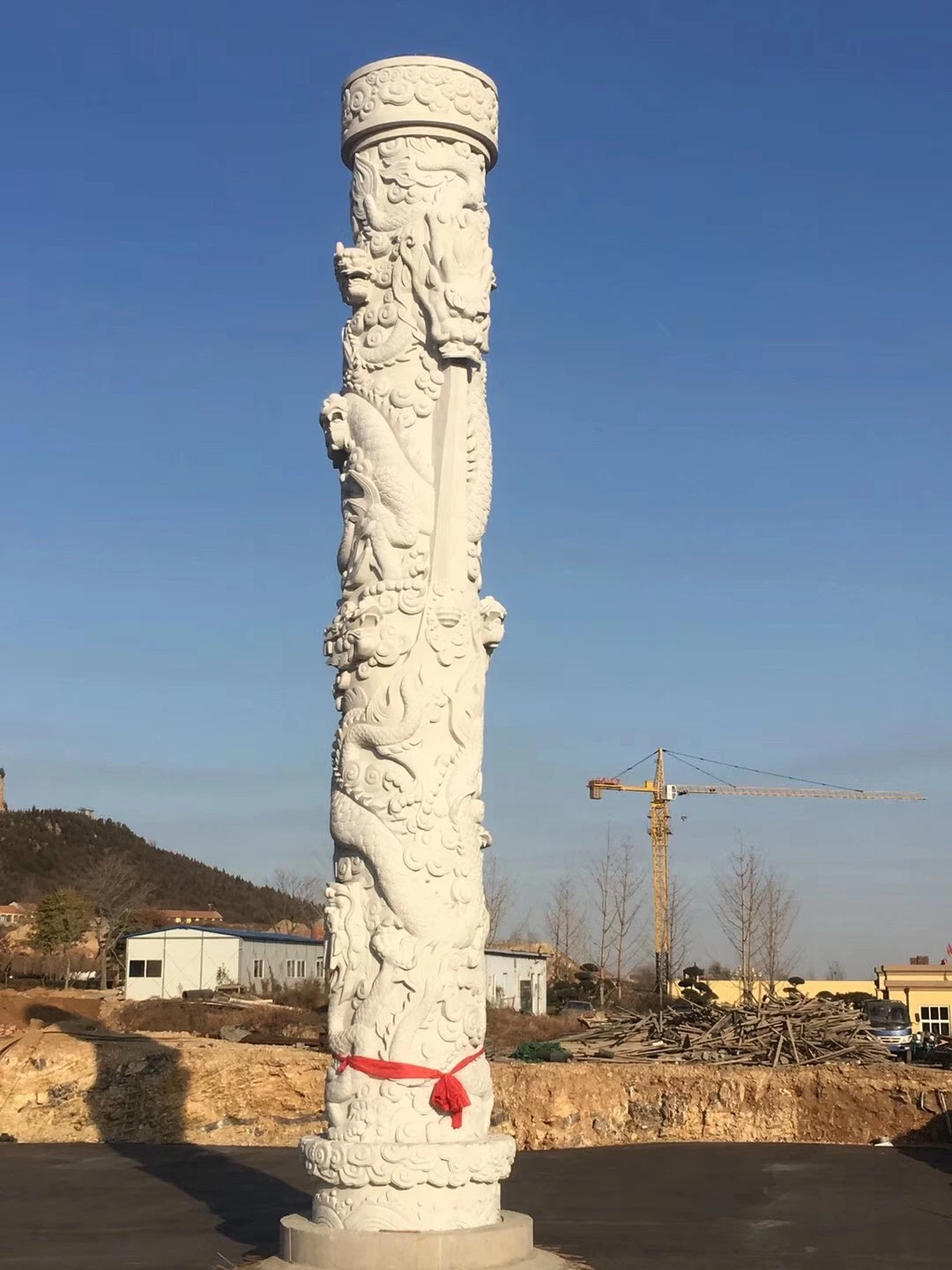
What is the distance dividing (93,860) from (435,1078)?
69131mm

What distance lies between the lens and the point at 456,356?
339 inches

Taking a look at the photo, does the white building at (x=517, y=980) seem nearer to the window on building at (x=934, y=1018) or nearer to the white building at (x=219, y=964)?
the white building at (x=219, y=964)

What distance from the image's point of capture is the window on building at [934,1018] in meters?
42.1

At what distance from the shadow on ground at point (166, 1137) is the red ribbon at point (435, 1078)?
1.65 m

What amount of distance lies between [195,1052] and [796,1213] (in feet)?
34.3

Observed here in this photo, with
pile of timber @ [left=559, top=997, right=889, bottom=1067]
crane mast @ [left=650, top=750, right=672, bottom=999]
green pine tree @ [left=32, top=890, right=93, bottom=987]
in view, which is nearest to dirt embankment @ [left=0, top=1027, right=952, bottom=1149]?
pile of timber @ [left=559, top=997, right=889, bottom=1067]

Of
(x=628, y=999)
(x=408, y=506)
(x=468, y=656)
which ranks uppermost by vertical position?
(x=408, y=506)

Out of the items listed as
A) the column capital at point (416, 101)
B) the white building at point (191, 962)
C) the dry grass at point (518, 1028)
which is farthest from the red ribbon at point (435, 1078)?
the white building at point (191, 962)

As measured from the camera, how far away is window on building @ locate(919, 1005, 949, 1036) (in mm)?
42094

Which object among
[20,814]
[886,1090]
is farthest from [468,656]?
[20,814]

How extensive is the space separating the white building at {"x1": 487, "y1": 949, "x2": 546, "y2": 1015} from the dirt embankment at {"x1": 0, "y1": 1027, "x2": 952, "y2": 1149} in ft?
62.9

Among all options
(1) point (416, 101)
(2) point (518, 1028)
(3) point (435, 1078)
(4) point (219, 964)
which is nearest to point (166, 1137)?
(2) point (518, 1028)

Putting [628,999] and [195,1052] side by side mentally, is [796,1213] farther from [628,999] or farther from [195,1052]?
[628,999]

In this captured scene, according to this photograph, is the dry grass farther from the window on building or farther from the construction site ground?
the window on building
